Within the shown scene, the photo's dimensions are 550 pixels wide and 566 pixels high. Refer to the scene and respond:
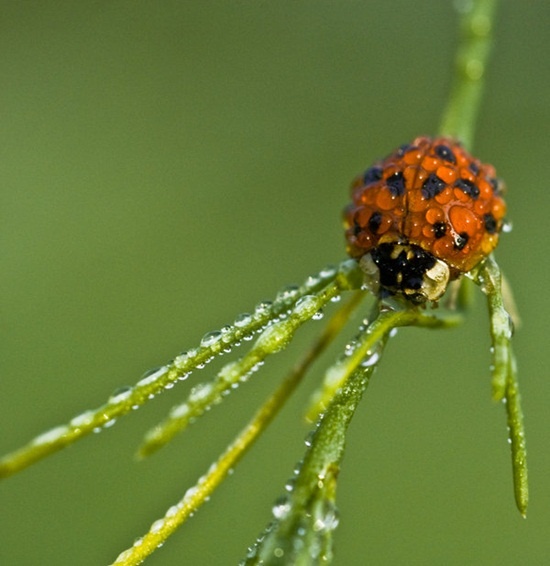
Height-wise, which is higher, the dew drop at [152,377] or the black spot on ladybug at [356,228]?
the black spot on ladybug at [356,228]

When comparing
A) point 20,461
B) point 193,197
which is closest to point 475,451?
point 193,197

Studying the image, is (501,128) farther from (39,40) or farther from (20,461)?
(20,461)

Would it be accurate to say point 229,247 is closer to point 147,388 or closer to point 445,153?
point 445,153

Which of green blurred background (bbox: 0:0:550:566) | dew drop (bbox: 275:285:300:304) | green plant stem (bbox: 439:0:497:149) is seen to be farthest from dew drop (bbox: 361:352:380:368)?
green blurred background (bbox: 0:0:550:566)

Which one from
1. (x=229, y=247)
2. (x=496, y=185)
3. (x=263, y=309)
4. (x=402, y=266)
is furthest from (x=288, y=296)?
(x=229, y=247)

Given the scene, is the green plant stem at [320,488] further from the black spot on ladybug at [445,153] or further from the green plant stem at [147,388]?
the black spot on ladybug at [445,153]

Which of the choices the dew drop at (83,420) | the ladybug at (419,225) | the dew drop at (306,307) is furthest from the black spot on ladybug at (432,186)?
the dew drop at (83,420)

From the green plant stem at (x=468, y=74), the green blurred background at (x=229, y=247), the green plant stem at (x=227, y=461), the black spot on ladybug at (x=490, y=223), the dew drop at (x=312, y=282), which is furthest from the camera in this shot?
the green blurred background at (x=229, y=247)
